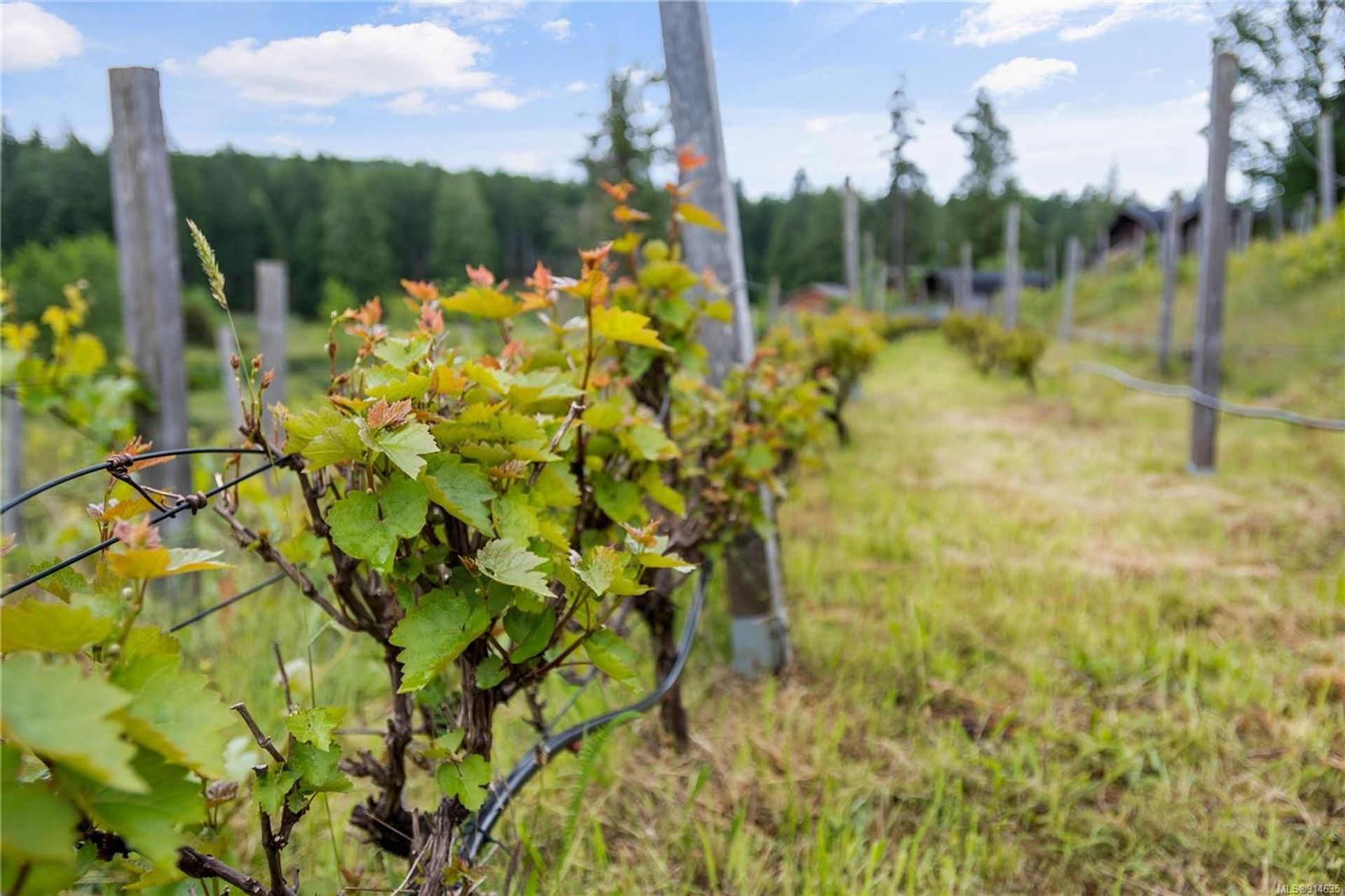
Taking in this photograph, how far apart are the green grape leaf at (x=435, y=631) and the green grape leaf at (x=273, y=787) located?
138 mm

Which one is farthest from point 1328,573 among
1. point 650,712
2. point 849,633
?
point 650,712

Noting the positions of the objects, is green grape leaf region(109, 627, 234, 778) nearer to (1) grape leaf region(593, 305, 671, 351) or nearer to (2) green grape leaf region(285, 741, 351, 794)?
(2) green grape leaf region(285, 741, 351, 794)

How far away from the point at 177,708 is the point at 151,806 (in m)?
0.06

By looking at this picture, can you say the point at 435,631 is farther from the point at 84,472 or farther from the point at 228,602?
the point at 228,602

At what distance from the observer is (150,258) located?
2803 mm

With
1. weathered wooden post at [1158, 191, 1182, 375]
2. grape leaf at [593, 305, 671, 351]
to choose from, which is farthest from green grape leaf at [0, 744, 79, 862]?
weathered wooden post at [1158, 191, 1182, 375]

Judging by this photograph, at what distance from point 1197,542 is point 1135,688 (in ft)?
5.37

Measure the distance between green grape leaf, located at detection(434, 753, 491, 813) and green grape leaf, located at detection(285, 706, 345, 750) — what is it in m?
0.16

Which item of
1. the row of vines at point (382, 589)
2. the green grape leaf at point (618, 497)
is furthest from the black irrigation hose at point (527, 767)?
the green grape leaf at point (618, 497)

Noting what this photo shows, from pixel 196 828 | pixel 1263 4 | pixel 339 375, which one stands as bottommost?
pixel 196 828

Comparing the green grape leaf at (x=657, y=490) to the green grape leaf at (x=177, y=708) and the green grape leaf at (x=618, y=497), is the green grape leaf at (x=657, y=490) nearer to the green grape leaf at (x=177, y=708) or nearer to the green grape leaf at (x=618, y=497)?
the green grape leaf at (x=618, y=497)

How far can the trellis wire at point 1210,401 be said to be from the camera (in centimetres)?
395

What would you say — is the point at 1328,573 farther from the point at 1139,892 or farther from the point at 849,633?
the point at 1139,892

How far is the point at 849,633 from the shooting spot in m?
2.62
